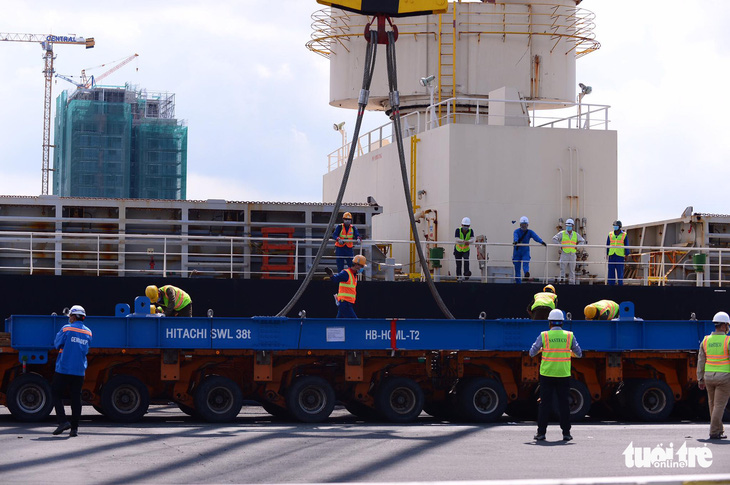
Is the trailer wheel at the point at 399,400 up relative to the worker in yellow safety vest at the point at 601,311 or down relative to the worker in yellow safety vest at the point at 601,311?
down

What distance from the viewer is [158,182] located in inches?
2906

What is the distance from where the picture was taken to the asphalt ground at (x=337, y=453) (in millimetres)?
10383

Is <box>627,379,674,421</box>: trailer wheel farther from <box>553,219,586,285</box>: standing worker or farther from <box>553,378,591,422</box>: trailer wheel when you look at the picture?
<box>553,219,586,285</box>: standing worker

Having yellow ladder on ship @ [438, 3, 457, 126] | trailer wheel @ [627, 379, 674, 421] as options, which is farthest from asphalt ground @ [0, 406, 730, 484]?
yellow ladder on ship @ [438, 3, 457, 126]

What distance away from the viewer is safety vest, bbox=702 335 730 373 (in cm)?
1399

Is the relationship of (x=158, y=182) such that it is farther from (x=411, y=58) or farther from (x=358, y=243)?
(x=358, y=243)

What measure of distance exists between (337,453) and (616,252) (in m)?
11.8

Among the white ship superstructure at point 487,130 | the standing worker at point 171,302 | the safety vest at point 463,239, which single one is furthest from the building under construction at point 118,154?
the standing worker at point 171,302

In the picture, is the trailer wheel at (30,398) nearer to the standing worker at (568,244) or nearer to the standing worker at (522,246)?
the standing worker at (522,246)

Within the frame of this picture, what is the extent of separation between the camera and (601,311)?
1805cm

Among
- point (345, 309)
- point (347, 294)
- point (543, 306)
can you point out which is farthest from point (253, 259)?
point (543, 306)

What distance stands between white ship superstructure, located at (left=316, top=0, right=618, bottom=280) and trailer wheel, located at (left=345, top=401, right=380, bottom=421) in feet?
19.4

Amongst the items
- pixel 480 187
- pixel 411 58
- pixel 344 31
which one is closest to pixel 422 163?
pixel 480 187

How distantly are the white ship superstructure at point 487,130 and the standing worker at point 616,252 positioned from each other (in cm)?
160
